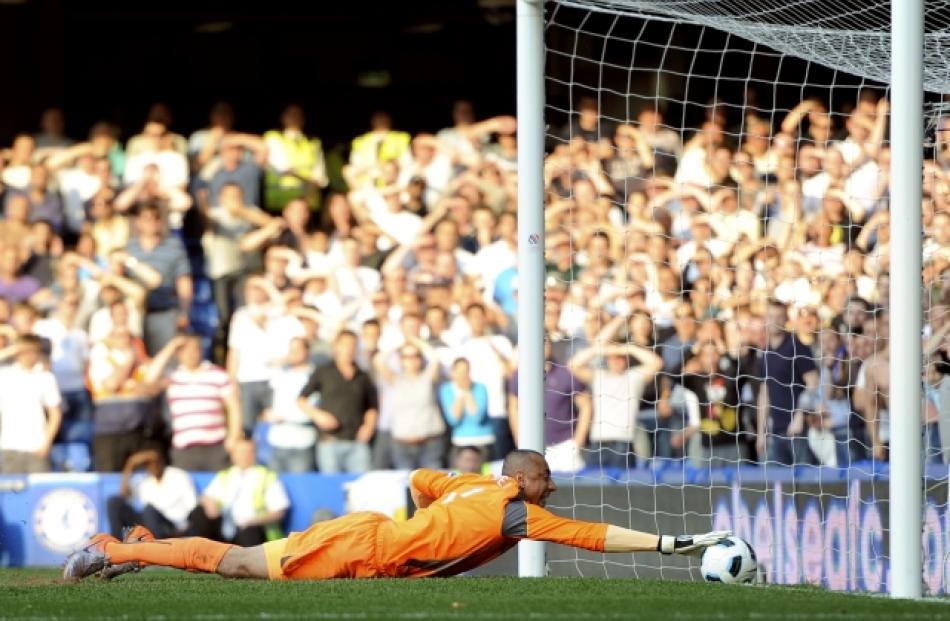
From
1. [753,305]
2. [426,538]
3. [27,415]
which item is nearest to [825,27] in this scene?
[753,305]

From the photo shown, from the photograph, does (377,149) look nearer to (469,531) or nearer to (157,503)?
(157,503)

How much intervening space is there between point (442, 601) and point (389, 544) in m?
0.94

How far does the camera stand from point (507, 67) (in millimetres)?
17719

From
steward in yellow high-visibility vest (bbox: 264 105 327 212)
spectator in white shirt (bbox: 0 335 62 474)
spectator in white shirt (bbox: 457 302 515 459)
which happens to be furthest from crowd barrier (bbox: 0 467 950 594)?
steward in yellow high-visibility vest (bbox: 264 105 327 212)

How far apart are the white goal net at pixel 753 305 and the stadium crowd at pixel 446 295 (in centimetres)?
3

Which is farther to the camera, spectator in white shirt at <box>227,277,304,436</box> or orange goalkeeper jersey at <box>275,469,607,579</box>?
spectator in white shirt at <box>227,277,304,436</box>

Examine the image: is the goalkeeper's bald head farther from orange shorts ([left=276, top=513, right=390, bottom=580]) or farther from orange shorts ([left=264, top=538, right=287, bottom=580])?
orange shorts ([left=264, top=538, right=287, bottom=580])

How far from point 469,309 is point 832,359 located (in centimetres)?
299

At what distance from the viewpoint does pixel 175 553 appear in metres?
7.96

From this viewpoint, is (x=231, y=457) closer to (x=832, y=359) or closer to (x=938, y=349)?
(x=832, y=359)

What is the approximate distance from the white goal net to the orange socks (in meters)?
3.03

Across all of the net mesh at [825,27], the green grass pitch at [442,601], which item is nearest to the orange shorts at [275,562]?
the green grass pitch at [442,601]

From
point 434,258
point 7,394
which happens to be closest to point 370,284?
point 434,258

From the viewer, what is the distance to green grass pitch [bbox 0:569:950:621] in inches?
261
